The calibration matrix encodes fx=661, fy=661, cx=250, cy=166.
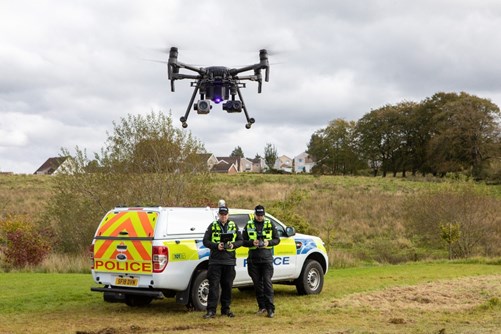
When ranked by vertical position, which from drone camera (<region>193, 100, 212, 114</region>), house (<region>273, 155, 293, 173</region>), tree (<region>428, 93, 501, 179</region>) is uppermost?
house (<region>273, 155, 293, 173</region>)

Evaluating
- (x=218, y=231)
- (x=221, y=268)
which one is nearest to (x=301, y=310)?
(x=221, y=268)

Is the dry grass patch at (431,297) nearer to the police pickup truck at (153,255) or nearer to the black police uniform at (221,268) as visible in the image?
the black police uniform at (221,268)

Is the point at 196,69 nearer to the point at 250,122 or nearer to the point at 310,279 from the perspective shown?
the point at 250,122

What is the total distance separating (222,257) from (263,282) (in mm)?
836

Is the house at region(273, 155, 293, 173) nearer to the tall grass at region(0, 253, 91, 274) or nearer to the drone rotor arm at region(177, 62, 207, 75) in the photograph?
the tall grass at region(0, 253, 91, 274)

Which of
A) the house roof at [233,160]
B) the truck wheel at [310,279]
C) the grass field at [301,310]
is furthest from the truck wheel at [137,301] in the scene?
the house roof at [233,160]

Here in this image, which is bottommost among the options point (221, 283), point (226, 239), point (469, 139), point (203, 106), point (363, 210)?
point (221, 283)

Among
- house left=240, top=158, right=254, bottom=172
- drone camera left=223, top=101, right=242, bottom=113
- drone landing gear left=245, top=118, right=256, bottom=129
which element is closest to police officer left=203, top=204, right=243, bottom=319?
drone camera left=223, top=101, right=242, bottom=113

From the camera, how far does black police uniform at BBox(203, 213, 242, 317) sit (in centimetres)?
1097

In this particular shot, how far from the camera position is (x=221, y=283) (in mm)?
11266

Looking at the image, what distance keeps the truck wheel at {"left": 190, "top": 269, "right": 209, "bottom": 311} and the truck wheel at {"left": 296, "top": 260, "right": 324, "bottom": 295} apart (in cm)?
259

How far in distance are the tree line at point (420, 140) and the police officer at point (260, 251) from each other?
4655 centimetres

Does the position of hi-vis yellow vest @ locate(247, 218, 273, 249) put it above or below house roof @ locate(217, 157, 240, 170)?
below

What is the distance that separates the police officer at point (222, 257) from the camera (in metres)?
11.0
